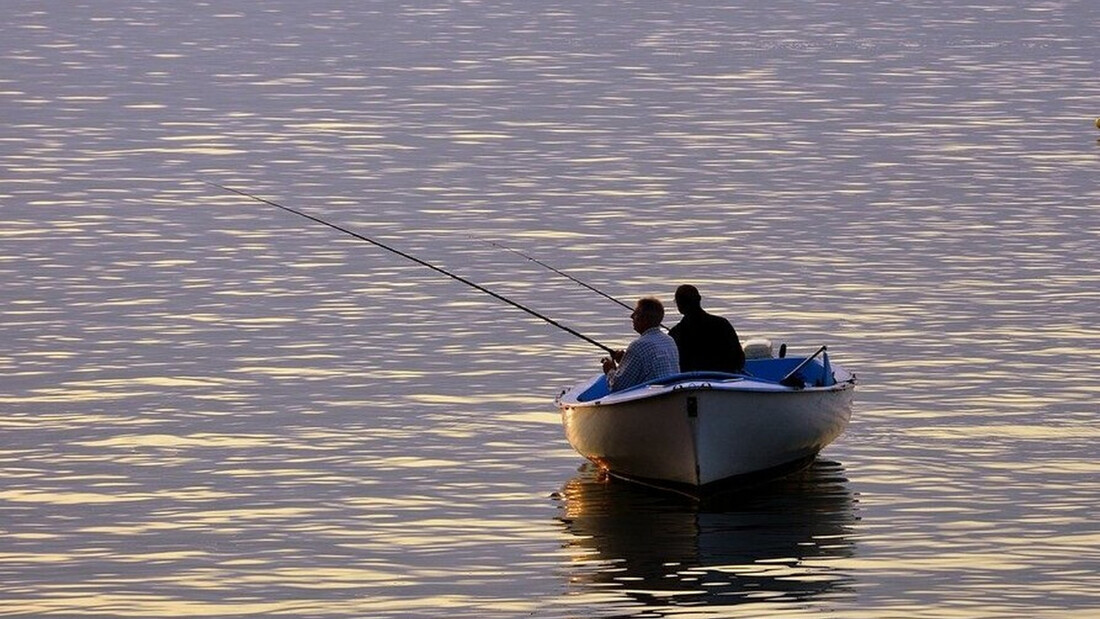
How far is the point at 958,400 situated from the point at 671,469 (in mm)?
5647

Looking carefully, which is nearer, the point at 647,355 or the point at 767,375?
the point at 647,355

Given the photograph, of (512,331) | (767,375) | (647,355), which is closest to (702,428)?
(647,355)

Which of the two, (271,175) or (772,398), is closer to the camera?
(772,398)

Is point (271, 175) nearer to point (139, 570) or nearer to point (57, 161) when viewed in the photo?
point (57, 161)

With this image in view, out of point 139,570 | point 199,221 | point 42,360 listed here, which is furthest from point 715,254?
point 139,570

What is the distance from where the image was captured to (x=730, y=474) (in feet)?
72.6

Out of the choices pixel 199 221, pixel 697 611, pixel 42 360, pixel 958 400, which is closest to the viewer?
pixel 697 611

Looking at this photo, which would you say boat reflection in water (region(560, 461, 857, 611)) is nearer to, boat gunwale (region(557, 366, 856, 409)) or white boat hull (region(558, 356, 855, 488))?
white boat hull (region(558, 356, 855, 488))

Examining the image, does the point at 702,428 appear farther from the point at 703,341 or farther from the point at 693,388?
the point at 703,341

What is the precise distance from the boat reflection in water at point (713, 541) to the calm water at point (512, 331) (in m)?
0.05

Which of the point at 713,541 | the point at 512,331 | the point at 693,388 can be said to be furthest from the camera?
the point at 512,331

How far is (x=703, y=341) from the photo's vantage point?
22.9 m

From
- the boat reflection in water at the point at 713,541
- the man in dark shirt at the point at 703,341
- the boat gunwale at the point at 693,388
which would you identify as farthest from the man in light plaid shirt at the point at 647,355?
the boat reflection in water at the point at 713,541

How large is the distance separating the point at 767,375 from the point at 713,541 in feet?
12.5
